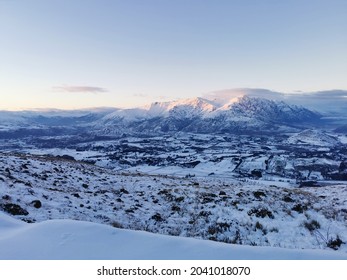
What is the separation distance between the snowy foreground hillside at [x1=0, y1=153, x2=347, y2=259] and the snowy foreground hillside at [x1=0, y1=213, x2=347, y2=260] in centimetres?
2

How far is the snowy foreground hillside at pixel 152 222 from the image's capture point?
6125 mm

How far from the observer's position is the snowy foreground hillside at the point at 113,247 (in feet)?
19.2

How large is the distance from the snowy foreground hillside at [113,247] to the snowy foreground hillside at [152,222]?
0.07 feet

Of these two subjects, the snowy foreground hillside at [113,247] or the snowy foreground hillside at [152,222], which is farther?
the snowy foreground hillside at [152,222]

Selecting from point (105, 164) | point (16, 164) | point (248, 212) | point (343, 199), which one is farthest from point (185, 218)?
point (105, 164)

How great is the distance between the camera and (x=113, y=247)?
21.0 ft

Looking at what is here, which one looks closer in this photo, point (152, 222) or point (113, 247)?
point (113, 247)

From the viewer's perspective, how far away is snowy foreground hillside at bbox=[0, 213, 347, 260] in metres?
5.85

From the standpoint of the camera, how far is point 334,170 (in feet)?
443

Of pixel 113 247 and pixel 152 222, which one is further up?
pixel 113 247

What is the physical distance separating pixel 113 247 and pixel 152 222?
777 centimetres

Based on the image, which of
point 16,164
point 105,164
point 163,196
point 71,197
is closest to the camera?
point 71,197
